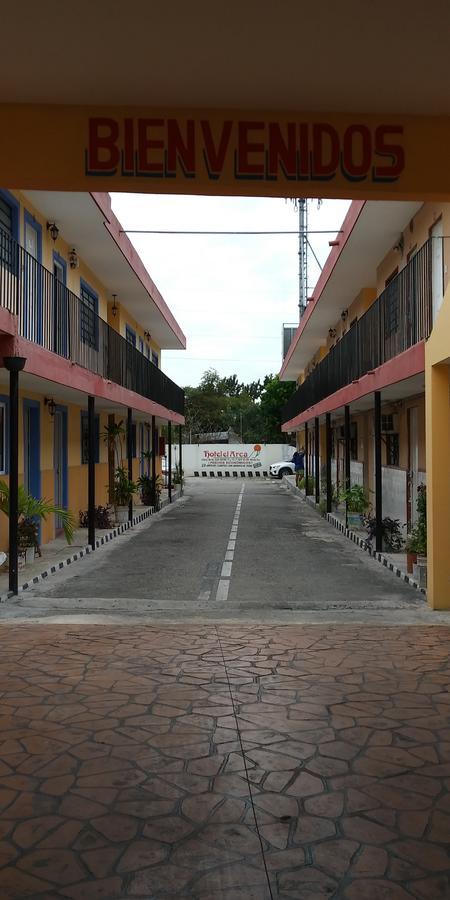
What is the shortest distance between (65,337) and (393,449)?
24.0ft

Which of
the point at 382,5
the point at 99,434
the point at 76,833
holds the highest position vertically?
the point at 382,5

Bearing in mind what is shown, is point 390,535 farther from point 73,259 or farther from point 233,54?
point 233,54

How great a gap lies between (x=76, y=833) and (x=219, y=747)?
3.93 ft

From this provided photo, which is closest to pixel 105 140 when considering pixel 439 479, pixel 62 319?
pixel 439 479

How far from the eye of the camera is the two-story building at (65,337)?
1052cm

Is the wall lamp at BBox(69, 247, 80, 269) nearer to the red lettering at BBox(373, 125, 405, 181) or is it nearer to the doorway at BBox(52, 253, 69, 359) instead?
the doorway at BBox(52, 253, 69, 359)

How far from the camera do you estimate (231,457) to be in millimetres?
49625

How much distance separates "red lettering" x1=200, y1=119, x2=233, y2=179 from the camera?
4305 millimetres

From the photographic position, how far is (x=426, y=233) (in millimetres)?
12156

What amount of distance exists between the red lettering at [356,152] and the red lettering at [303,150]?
223 millimetres

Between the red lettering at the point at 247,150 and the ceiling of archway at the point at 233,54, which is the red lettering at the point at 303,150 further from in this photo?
the red lettering at the point at 247,150

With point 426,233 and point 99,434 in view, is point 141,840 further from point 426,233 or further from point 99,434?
point 99,434

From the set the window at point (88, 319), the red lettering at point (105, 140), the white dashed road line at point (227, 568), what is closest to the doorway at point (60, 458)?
the window at point (88, 319)

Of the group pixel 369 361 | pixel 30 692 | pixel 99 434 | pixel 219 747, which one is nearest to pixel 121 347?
pixel 99 434
